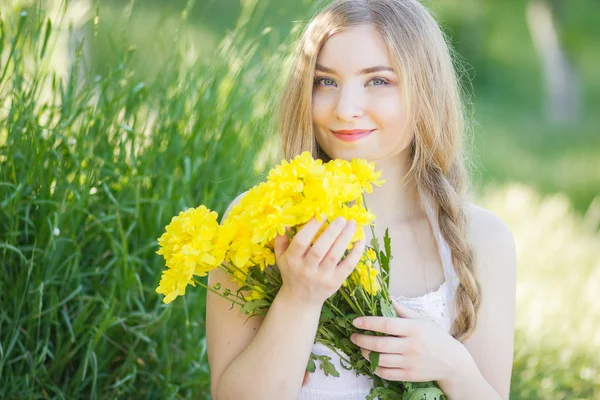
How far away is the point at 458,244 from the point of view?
1.95m

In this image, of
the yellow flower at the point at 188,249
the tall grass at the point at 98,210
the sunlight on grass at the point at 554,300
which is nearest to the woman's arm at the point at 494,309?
the yellow flower at the point at 188,249

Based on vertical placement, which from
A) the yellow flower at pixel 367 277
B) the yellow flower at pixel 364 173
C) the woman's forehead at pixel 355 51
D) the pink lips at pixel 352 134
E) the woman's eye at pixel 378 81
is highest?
the woman's forehead at pixel 355 51

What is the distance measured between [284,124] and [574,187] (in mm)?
7972

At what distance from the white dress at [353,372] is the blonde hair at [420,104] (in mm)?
22

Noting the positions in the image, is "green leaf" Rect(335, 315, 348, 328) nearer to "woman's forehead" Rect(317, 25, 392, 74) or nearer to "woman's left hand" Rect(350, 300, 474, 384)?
"woman's left hand" Rect(350, 300, 474, 384)

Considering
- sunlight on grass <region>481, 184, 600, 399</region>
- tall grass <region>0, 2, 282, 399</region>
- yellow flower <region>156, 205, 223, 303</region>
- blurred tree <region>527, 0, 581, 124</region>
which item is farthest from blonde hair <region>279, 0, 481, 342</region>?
blurred tree <region>527, 0, 581, 124</region>

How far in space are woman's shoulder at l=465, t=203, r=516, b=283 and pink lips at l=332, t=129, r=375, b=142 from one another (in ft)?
1.35

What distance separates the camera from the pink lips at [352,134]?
71.7 inches

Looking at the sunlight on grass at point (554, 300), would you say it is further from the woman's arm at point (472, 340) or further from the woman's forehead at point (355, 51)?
the woman's forehead at point (355, 51)

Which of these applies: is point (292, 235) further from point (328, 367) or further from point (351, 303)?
point (328, 367)

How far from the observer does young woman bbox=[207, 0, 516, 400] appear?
5.41 ft

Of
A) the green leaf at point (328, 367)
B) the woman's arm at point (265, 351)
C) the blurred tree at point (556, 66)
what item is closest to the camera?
the woman's arm at point (265, 351)

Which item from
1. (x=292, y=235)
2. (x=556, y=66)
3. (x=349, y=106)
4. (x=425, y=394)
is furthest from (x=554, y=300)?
(x=556, y=66)

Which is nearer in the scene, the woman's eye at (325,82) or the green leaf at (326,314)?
the green leaf at (326,314)
